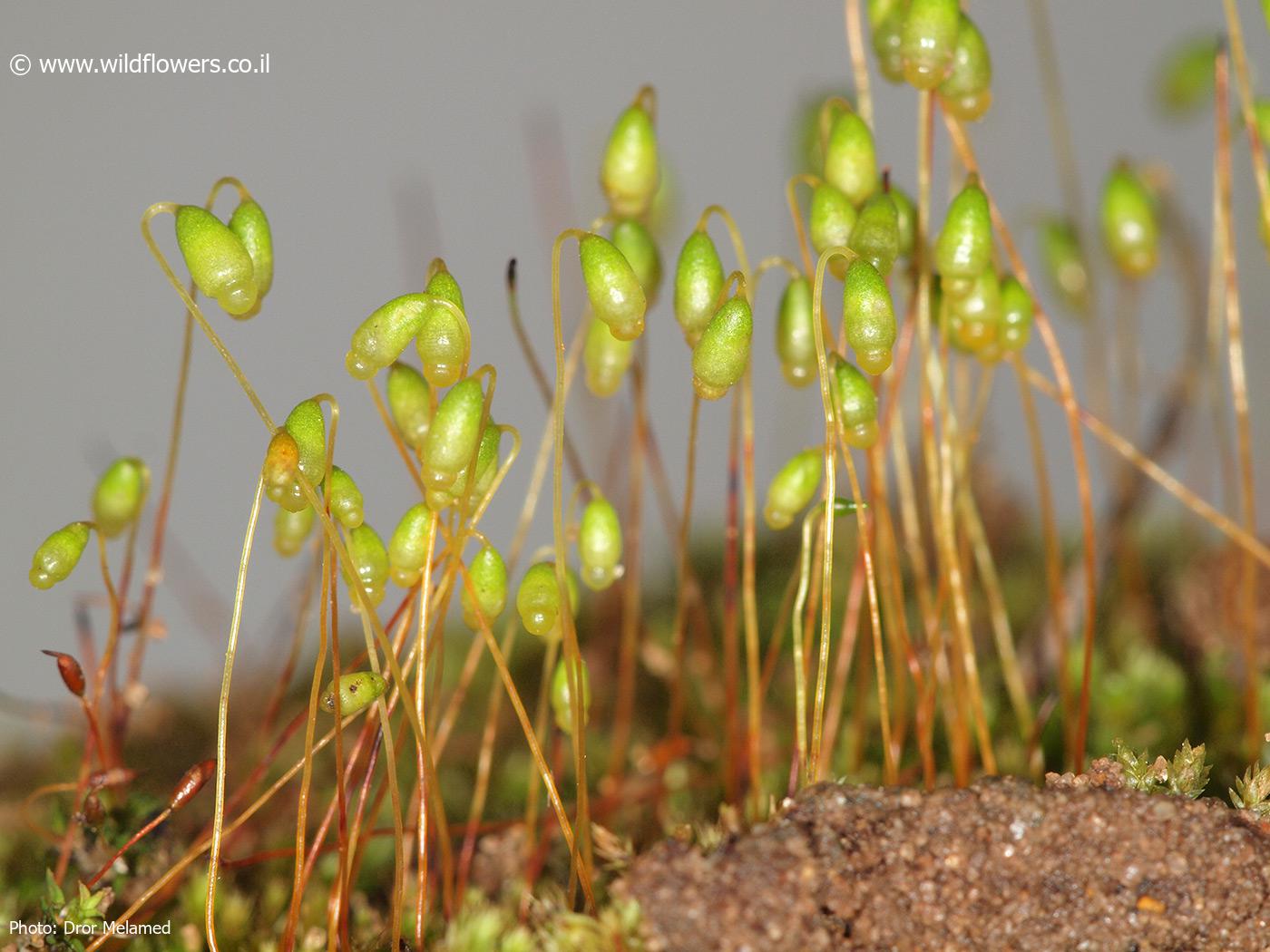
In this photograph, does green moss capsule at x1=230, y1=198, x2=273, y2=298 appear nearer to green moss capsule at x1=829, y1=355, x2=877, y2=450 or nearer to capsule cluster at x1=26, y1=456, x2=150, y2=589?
capsule cluster at x1=26, y1=456, x2=150, y2=589

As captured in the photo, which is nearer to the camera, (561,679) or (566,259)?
(561,679)

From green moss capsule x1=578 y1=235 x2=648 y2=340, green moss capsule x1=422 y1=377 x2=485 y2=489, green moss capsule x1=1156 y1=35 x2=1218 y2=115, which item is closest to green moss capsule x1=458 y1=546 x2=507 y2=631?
green moss capsule x1=422 y1=377 x2=485 y2=489

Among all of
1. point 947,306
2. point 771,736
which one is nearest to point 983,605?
point 771,736

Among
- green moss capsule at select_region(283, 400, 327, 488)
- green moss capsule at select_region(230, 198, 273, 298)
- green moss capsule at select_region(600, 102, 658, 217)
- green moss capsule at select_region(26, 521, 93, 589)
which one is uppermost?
green moss capsule at select_region(600, 102, 658, 217)

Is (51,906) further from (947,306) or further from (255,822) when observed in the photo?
(947,306)

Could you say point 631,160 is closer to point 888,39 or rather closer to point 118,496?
point 888,39

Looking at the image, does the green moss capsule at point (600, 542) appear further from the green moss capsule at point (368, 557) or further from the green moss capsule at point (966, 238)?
the green moss capsule at point (966, 238)
